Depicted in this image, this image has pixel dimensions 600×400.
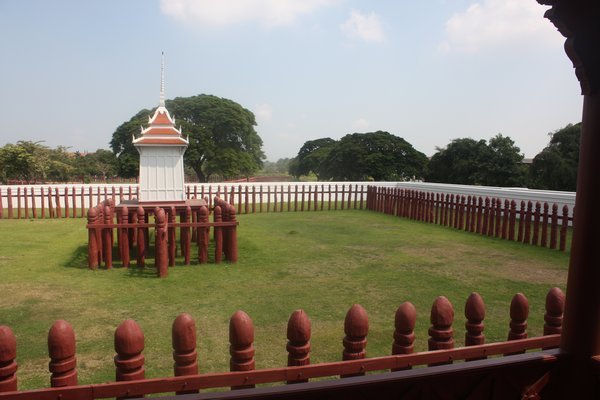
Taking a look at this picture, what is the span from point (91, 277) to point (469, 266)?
623 centimetres

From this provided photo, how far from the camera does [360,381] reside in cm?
175

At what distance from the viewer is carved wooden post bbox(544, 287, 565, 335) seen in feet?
8.30

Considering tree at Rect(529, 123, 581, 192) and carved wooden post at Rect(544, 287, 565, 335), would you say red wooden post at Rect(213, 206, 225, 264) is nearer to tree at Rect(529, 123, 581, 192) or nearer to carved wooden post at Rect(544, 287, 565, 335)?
carved wooden post at Rect(544, 287, 565, 335)

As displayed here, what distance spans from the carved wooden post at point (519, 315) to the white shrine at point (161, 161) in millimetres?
7690

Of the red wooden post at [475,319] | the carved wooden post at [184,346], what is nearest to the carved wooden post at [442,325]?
the red wooden post at [475,319]

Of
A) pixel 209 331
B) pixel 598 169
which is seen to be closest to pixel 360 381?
pixel 598 169

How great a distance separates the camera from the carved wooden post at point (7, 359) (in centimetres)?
172

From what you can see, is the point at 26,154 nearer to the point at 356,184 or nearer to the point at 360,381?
the point at 356,184

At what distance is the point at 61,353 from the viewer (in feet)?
5.82

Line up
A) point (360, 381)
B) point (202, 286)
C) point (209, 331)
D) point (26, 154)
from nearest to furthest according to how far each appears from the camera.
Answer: point (360, 381) → point (209, 331) → point (202, 286) → point (26, 154)

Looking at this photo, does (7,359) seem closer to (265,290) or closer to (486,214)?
(265,290)

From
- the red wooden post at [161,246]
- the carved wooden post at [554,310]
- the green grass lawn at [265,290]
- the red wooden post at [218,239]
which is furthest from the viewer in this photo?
the red wooden post at [218,239]

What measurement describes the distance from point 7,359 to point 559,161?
21.7 m

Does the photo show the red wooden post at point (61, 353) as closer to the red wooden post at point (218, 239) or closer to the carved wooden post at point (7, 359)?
the carved wooden post at point (7, 359)
